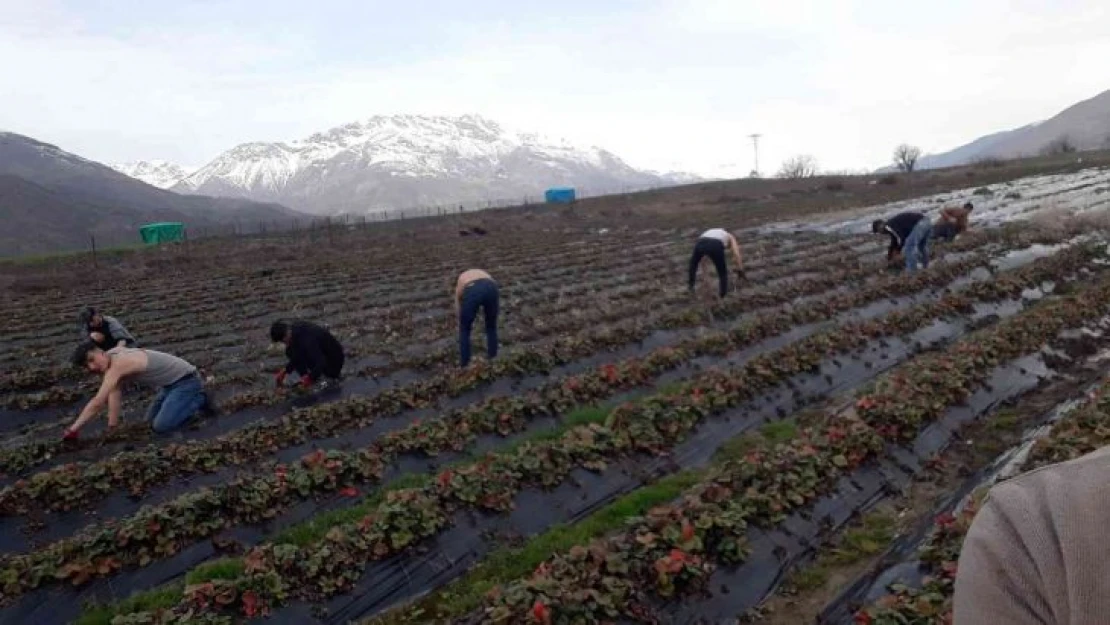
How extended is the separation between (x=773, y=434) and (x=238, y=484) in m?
5.76

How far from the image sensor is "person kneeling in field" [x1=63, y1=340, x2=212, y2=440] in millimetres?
8422

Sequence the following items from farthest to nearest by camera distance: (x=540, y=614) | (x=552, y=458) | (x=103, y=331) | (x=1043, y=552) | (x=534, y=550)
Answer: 1. (x=103, y=331)
2. (x=552, y=458)
3. (x=534, y=550)
4. (x=540, y=614)
5. (x=1043, y=552)

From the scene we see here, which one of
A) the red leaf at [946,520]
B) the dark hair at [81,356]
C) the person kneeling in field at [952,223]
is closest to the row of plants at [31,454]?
the dark hair at [81,356]

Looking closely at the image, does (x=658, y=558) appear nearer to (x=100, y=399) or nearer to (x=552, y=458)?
(x=552, y=458)

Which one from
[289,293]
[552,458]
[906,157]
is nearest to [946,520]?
[552,458]

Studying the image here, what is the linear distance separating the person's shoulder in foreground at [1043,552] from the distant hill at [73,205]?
259ft

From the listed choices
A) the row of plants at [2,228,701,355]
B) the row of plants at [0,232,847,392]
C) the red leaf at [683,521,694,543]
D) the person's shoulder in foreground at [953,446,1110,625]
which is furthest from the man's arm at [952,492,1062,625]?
the row of plants at [2,228,701,355]

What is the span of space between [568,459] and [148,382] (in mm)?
5351

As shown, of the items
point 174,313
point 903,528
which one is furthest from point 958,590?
point 174,313

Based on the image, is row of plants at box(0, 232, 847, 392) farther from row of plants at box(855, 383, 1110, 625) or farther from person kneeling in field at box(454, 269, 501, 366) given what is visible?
row of plants at box(855, 383, 1110, 625)

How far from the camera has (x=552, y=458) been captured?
743 centimetres

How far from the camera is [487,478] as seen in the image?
6918 mm

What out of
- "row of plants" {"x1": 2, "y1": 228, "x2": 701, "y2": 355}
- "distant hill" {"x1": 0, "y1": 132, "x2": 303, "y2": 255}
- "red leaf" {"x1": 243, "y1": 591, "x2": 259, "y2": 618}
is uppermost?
"distant hill" {"x1": 0, "y1": 132, "x2": 303, "y2": 255}

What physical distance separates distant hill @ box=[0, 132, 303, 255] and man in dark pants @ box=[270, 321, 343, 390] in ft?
227
